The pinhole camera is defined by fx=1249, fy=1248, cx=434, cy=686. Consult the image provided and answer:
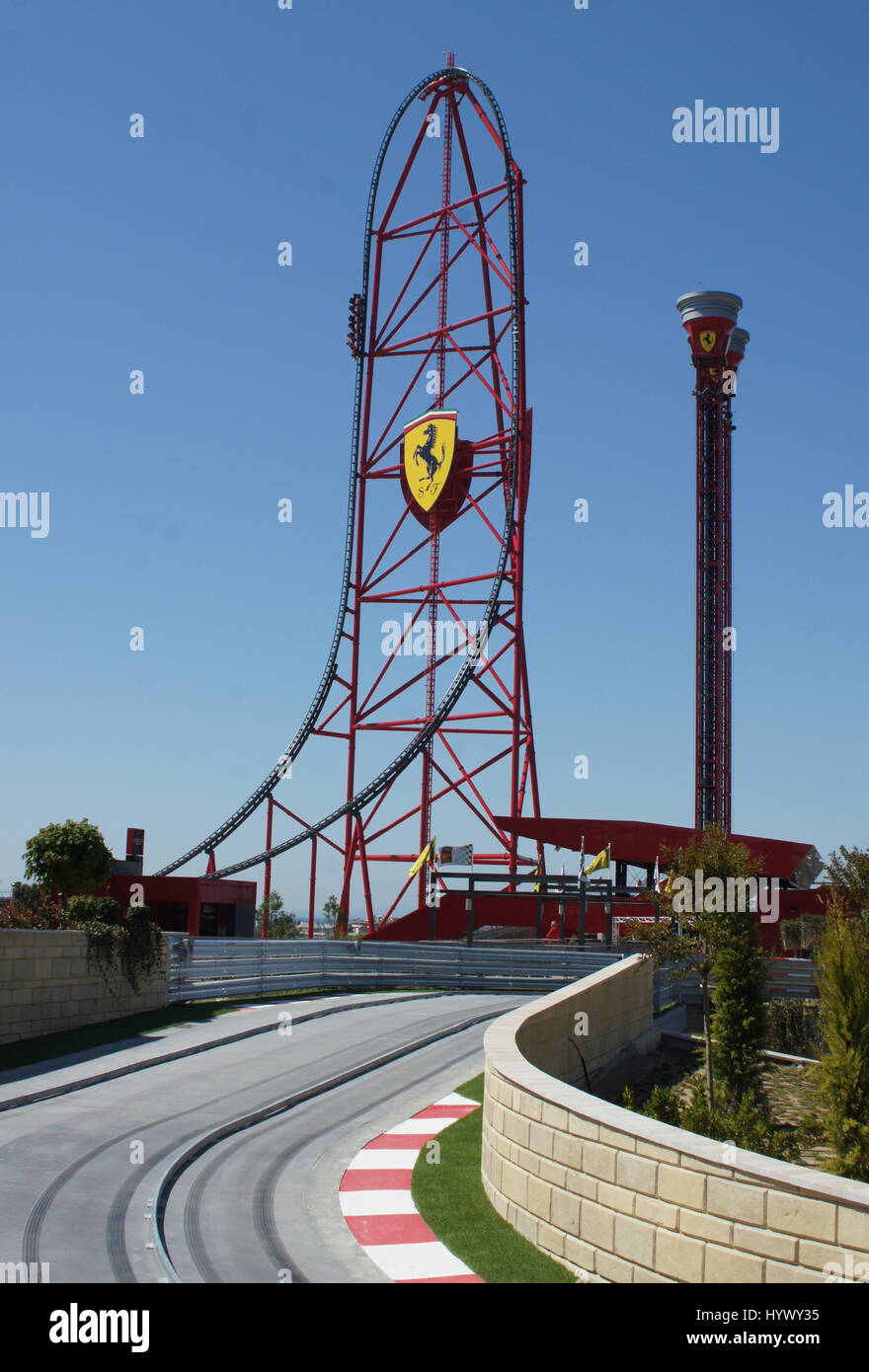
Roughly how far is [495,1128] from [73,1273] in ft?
11.7

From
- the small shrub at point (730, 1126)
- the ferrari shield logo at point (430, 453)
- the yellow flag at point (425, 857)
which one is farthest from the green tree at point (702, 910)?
the ferrari shield logo at point (430, 453)

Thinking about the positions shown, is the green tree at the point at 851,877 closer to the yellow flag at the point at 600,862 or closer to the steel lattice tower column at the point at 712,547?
the yellow flag at the point at 600,862

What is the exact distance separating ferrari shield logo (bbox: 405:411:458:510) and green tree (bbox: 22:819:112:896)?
24343mm

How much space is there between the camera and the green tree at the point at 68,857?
2508 cm

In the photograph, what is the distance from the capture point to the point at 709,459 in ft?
295

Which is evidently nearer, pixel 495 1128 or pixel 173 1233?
pixel 173 1233

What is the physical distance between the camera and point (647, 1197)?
768 centimetres

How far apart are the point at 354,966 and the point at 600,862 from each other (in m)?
16.4

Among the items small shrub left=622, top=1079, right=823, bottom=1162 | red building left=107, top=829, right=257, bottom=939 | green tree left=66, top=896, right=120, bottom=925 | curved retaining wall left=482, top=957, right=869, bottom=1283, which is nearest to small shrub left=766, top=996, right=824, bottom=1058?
small shrub left=622, top=1079, right=823, bottom=1162

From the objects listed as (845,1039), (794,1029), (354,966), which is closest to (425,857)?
(354,966)

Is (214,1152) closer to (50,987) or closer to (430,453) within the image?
(50,987)

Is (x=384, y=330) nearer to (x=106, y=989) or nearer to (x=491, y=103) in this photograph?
(x=491, y=103)
